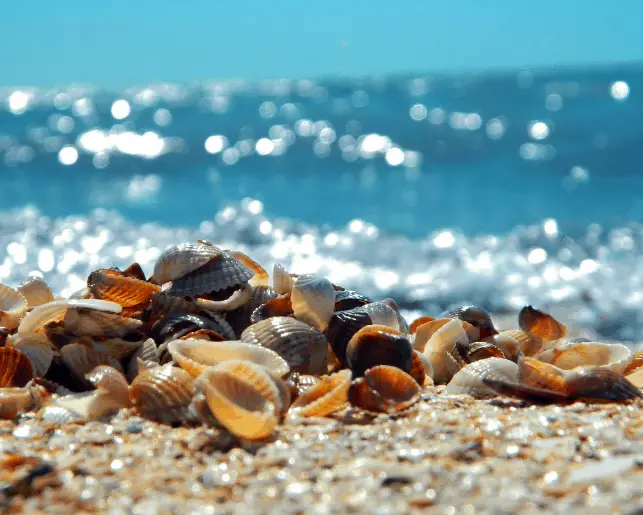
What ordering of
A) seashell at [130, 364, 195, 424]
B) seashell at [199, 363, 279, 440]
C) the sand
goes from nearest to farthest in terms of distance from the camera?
the sand, seashell at [199, 363, 279, 440], seashell at [130, 364, 195, 424]

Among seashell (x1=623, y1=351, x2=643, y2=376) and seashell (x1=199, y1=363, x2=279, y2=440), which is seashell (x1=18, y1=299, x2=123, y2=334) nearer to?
seashell (x1=199, y1=363, x2=279, y2=440)

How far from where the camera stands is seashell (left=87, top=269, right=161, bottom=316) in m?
2.54

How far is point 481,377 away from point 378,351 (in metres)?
0.29

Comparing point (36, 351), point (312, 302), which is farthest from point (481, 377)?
point (36, 351)

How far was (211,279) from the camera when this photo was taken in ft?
8.64

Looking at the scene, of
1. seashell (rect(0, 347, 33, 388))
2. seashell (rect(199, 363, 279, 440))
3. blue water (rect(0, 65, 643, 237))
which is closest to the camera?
seashell (rect(199, 363, 279, 440))

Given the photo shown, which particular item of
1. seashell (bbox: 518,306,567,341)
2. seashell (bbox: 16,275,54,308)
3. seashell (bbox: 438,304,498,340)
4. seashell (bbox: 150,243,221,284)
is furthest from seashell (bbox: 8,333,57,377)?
seashell (bbox: 518,306,567,341)

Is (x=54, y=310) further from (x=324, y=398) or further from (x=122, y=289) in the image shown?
(x=324, y=398)

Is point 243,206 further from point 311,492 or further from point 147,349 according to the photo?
point 311,492

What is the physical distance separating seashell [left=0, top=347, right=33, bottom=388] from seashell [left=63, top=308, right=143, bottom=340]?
0.58 feet

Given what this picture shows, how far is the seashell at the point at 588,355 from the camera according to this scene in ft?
8.44

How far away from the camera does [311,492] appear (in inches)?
56.4

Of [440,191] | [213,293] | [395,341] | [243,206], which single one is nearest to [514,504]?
[395,341]

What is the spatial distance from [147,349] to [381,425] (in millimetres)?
829
